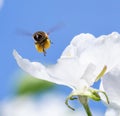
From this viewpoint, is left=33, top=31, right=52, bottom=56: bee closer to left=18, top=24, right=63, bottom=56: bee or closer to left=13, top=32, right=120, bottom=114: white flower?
left=18, top=24, right=63, bottom=56: bee

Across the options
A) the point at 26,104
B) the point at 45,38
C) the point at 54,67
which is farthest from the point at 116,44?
the point at 26,104

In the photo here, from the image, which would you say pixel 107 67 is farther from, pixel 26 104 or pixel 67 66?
pixel 26 104

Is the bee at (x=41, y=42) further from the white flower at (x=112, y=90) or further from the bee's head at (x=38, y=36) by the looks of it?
the white flower at (x=112, y=90)

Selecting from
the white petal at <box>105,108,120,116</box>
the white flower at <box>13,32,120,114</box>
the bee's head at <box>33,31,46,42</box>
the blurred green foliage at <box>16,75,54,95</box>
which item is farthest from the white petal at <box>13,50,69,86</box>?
the blurred green foliage at <box>16,75,54,95</box>

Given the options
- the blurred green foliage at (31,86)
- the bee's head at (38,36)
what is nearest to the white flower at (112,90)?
the bee's head at (38,36)

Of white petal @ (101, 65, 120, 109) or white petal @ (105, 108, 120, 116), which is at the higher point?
white petal @ (101, 65, 120, 109)

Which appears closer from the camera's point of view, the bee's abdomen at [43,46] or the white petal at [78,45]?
the white petal at [78,45]

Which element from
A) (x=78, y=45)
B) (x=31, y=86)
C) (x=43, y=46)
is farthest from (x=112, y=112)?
(x=31, y=86)
